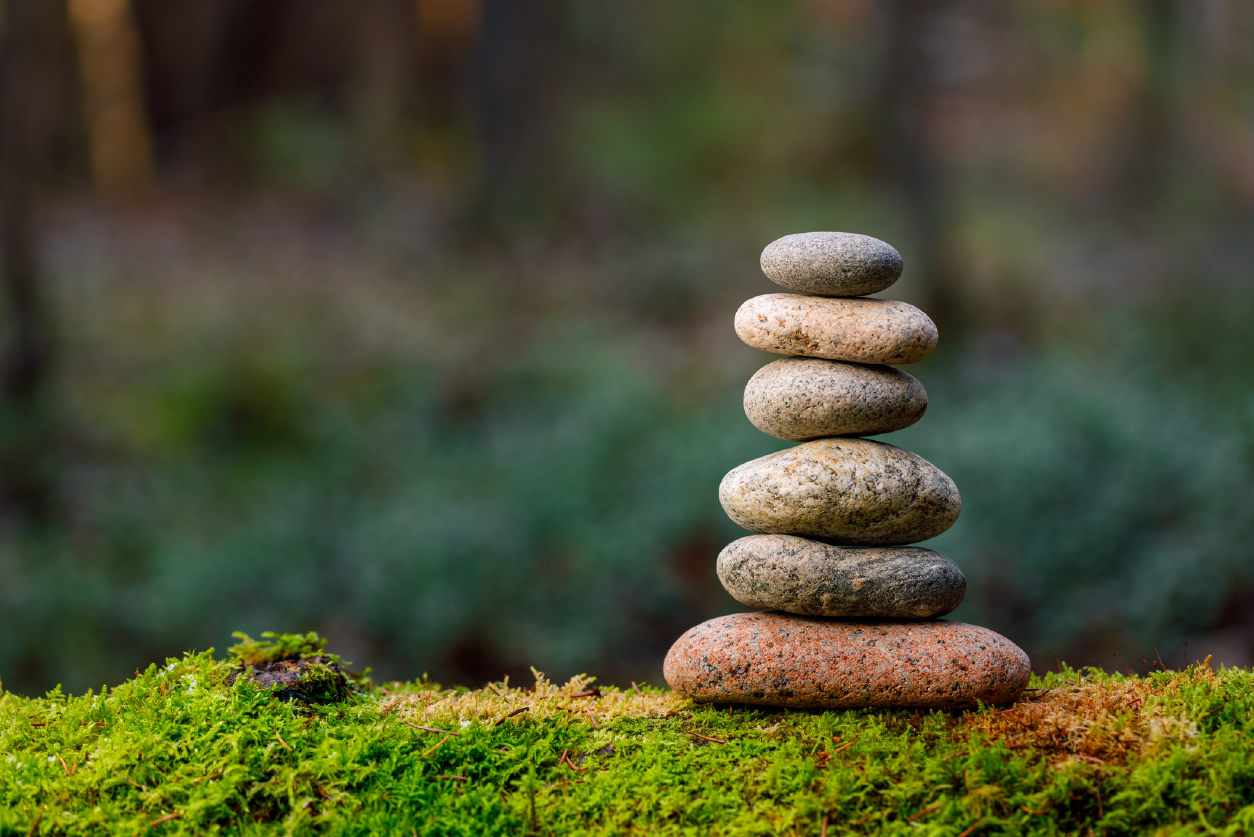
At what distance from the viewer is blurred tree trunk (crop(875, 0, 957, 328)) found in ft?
40.4

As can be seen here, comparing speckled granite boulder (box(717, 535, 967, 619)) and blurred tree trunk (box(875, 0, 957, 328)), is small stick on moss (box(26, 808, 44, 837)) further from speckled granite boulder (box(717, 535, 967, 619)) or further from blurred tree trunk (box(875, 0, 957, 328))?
blurred tree trunk (box(875, 0, 957, 328))

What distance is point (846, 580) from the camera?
4102 millimetres

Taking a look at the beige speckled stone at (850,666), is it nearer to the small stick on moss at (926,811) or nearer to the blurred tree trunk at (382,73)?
the small stick on moss at (926,811)

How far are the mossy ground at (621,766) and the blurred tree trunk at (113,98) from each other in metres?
15.7

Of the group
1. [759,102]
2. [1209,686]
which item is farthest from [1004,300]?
[1209,686]

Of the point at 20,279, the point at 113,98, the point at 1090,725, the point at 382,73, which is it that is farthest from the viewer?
the point at 382,73

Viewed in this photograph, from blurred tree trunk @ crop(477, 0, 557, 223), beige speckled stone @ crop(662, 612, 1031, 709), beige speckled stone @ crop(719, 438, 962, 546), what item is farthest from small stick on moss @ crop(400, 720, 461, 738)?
blurred tree trunk @ crop(477, 0, 557, 223)

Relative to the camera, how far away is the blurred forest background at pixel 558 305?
9.23m

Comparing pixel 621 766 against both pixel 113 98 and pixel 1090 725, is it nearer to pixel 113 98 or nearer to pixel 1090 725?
pixel 1090 725

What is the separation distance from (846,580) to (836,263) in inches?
56.6

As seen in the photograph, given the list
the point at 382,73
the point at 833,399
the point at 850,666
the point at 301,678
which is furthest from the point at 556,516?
the point at 382,73

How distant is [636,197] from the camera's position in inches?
648

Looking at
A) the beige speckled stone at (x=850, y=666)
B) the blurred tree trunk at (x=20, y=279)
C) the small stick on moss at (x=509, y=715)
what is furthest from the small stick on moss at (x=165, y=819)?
the blurred tree trunk at (x=20, y=279)

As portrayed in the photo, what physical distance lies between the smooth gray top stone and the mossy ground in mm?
1918
